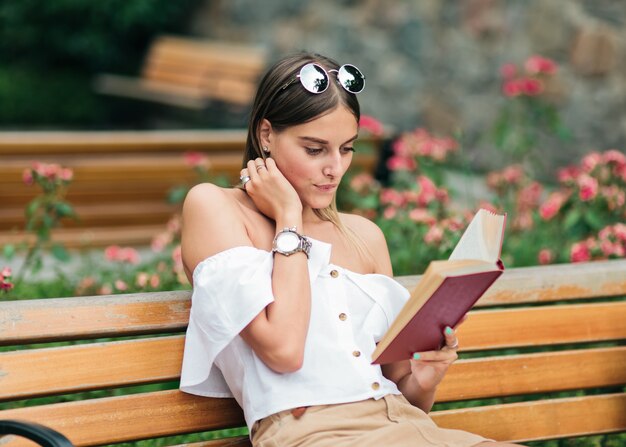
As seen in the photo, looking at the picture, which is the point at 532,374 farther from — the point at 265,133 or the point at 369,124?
the point at 369,124

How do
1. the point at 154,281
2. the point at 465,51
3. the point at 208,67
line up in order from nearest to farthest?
the point at 154,281 → the point at 465,51 → the point at 208,67

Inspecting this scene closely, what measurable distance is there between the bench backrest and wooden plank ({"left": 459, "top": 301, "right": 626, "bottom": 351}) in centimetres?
676

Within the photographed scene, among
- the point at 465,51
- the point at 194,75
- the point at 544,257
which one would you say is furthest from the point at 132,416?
the point at 194,75

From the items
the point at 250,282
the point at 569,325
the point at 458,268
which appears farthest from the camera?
the point at 569,325

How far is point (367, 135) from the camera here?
570cm

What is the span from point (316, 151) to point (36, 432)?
3.05 feet

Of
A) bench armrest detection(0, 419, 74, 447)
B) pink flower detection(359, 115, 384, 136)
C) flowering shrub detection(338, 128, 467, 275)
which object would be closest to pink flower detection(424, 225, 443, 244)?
flowering shrub detection(338, 128, 467, 275)

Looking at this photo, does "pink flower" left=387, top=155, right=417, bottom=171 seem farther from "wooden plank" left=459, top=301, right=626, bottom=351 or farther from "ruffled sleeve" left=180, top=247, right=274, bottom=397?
"ruffled sleeve" left=180, top=247, right=274, bottom=397

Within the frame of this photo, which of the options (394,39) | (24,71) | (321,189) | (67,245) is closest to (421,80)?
(394,39)

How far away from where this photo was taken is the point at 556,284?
3018 millimetres

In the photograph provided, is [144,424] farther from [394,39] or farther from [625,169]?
[394,39]

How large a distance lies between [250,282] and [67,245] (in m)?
3.78

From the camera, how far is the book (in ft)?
6.51

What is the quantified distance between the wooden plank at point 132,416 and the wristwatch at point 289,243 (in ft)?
1.65
